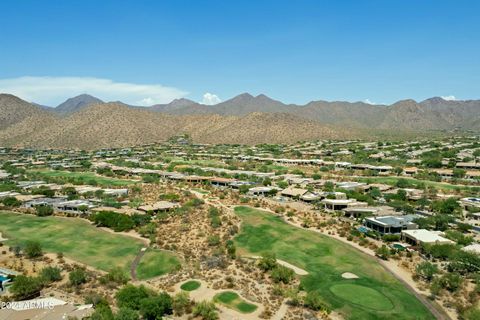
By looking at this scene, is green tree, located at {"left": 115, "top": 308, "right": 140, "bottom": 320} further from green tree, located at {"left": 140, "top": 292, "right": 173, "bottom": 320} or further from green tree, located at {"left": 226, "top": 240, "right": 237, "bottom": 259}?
green tree, located at {"left": 226, "top": 240, "right": 237, "bottom": 259}

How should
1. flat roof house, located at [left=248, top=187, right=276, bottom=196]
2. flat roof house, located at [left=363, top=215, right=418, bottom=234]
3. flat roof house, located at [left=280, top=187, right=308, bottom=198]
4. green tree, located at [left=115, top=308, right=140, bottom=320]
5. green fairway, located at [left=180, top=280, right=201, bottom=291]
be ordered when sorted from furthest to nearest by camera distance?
flat roof house, located at [left=248, top=187, right=276, bottom=196]
flat roof house, located at [left=280, top=187, right=308, bottom=198]
flat roof house, located at [left=363, top=215, right=418, bottom=234]
green fairway, located at [left=180, top=280, right=201, bottom=291]
green tree, located at [left=115, top=308, right=140, bottom=320]

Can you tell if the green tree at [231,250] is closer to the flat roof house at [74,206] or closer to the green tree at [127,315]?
the green tree at [127,315]

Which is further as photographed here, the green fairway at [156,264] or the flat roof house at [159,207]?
the flat roof house at [159,207]

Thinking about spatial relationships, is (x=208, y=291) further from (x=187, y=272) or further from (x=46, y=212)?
(x=46, y=212)

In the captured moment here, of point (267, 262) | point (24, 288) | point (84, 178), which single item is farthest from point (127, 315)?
point (84, 178)

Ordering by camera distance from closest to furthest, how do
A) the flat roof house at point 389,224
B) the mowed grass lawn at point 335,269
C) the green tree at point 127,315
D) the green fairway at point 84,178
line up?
the green tree at point 127,315, the mowed grass lawn at point 335,269, the flat roof house at point 389,224, the green fairway at point 84,178

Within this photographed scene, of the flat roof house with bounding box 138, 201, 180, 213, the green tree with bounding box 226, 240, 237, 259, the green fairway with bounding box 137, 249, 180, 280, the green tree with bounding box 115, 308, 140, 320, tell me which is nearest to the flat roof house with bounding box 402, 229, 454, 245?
the green tree with bounding box 226, 240, 237, 259

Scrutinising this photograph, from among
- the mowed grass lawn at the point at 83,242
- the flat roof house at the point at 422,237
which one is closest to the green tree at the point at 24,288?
the mowed grass lawn at the point at 83,242
